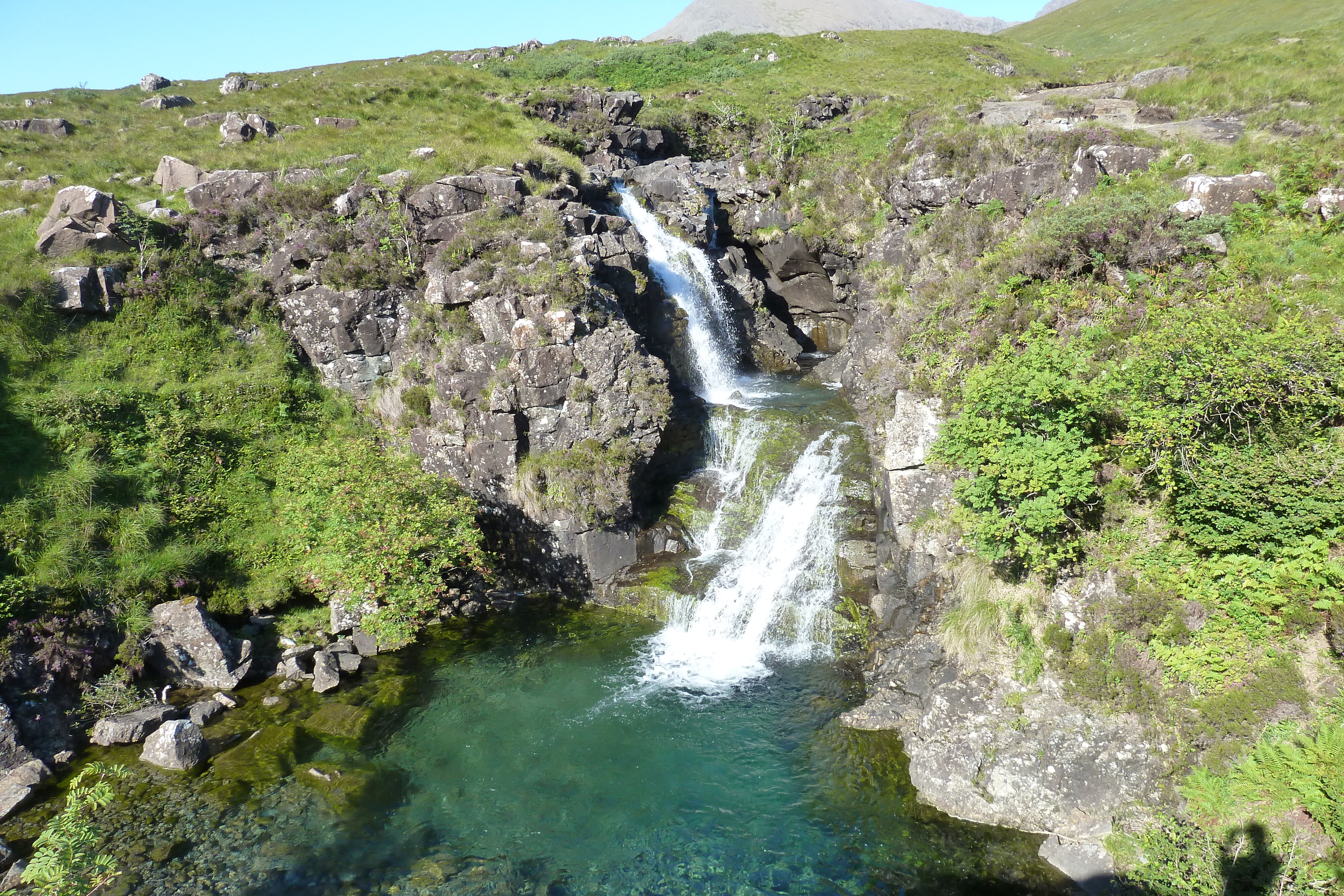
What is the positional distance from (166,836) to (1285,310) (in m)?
27.2

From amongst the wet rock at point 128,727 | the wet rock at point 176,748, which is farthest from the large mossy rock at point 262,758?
the wet rock at point 128,727

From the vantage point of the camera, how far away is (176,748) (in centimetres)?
1491

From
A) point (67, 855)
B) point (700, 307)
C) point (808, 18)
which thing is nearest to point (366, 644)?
point (67, 855)

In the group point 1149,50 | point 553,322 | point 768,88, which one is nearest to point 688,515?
point 553,322

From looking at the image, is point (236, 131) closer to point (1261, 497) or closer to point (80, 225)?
point (80, 225)

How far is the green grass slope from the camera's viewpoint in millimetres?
46094

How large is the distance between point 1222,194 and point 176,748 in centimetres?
3153

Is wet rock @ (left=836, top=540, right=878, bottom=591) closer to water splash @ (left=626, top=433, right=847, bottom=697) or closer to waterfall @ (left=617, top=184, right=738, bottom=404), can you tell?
water splash @ (left=626, top=433, right=847, bottom=697)

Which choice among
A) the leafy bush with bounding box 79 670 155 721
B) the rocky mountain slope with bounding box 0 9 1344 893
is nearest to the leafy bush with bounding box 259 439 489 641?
the rocky mountain slope with bounding box 0 9 1344 893

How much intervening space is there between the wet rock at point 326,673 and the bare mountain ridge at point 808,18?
116 m

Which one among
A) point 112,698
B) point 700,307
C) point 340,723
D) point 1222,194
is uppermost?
point 1222,194

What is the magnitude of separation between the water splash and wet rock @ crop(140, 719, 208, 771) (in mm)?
10585

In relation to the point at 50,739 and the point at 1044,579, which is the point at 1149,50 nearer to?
the point at 1044,579

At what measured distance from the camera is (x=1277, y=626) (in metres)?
10.9
